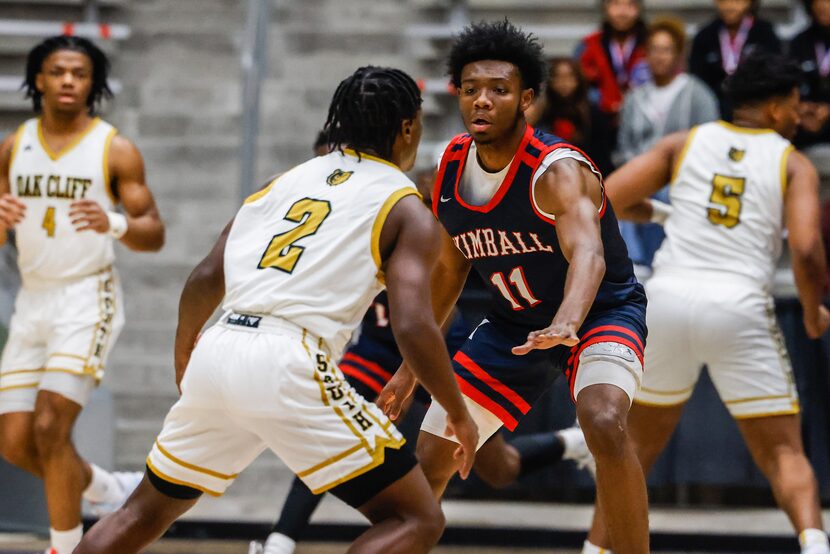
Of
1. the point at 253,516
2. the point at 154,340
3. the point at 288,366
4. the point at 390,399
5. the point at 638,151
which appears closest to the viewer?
the point at 288,366

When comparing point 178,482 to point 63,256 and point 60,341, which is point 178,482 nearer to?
point 60,341

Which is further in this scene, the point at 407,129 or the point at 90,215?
the point at 90,215

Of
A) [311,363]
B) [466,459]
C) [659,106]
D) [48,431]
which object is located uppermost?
[659,106]

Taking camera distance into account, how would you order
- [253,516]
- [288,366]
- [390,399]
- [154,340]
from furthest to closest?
[154,340] < [253,516] < [390,399] < [288,366]

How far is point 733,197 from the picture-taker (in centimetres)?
542

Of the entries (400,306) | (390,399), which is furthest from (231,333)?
(390,399)

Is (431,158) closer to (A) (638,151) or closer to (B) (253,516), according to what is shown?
(A) (638,151)

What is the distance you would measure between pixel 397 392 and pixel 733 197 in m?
2.04

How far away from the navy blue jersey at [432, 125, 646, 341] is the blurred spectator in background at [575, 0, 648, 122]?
12.2 feet

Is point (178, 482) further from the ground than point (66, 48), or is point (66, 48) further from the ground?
point (66, 48)

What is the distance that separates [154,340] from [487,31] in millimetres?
4517

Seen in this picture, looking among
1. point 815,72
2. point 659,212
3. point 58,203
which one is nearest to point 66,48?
point 58,203

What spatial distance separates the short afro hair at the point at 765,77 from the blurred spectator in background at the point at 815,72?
208 cm

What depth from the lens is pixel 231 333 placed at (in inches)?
140
